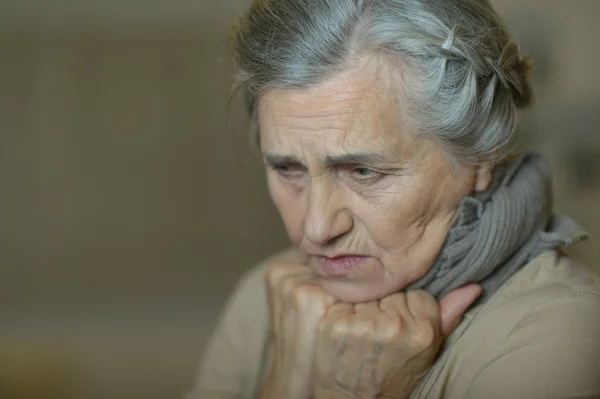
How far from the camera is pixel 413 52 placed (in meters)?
1.26

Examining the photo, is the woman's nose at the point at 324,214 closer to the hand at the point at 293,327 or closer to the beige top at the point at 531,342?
the hand at the point at 293,327

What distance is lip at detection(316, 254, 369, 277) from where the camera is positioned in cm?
138

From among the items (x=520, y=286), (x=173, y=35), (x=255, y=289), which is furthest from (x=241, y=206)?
(x=520, y=286)

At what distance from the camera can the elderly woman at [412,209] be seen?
126 cm

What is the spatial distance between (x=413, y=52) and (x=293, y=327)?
1.90ft

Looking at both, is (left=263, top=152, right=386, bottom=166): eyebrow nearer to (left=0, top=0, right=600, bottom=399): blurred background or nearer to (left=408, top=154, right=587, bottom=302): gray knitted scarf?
(left=408, top=154, right=587, bottom=302): gray knitted scarf

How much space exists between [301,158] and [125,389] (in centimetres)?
157

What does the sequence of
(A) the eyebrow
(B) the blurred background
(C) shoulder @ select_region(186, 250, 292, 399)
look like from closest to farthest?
(A) the eyebrow < (C) shoulder @ select_region(186, 250, 292, 399) < (B) the blurred background

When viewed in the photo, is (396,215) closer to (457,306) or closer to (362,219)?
(362,219)

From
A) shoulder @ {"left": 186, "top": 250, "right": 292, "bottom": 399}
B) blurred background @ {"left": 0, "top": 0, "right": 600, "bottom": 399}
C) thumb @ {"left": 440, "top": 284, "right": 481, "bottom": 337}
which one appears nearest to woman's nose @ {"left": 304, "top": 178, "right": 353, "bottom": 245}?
thumb @ {"left": 440, "top": 284, "right": 481, "bottom": 337}

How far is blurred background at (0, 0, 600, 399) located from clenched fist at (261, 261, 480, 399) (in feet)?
4.34

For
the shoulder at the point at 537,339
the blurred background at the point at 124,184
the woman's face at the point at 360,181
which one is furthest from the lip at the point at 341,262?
the blurred background at the point at 124,184

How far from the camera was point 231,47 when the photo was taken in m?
1.48

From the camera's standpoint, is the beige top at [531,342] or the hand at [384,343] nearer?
the beige top at [531,342]
